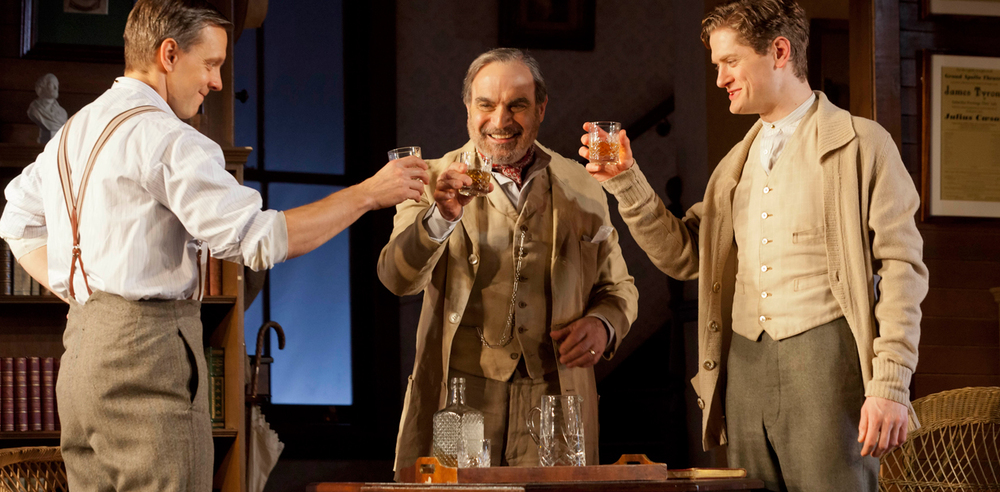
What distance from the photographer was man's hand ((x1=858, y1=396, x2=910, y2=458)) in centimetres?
192

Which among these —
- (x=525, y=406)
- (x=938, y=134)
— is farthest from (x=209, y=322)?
(x=938, y=134)

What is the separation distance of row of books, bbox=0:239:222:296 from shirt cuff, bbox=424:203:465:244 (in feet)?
5.48

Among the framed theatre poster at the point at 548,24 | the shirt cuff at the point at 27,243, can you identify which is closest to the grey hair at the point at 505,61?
the shirt cuff at the point at 27,243

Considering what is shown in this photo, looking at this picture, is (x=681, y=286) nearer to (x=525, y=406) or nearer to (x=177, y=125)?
(x=525, y=406)

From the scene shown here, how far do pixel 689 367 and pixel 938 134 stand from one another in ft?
8.64

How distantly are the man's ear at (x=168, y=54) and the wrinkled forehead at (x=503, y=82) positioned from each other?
913mm

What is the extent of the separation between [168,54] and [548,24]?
15.9 ft

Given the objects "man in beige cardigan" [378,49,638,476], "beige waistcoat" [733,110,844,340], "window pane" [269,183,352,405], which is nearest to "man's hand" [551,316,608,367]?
"man in beige cardigan" [378,49,638,476]

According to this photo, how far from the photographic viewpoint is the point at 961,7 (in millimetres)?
4039

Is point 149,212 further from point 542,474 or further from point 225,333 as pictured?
point 225,333

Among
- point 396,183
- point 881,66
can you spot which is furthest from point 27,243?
point 881,66

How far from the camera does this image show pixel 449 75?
6363 mm

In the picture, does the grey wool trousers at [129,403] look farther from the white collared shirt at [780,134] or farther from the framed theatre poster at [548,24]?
the framed theatre poster at [548,24]

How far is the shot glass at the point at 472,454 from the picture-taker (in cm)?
197
